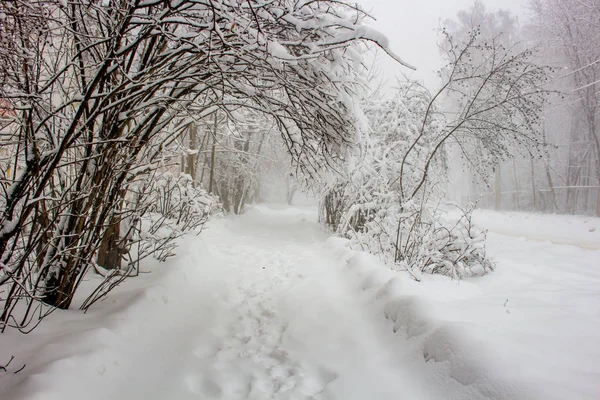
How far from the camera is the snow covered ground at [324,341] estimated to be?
172 centimetres

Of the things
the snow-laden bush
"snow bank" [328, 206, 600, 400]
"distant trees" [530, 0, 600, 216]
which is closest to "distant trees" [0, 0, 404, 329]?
the snow-laden bush

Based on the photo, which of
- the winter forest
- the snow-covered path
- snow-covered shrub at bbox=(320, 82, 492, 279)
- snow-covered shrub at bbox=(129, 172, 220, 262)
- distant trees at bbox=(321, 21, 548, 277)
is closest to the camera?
the winter forest

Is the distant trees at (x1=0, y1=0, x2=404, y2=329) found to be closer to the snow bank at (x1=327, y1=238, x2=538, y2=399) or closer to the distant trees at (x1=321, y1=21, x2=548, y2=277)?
the distant trees at (x1=321, y1=21, x2=548, y2=277)

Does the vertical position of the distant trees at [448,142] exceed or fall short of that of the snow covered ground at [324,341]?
it exceeds it

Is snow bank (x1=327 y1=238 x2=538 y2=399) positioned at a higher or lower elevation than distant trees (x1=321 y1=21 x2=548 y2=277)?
lower

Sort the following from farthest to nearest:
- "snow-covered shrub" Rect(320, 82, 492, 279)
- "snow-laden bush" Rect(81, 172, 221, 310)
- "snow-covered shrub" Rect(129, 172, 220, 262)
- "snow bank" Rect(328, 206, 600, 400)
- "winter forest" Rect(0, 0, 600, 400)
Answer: "snow-covered shrub" Rect(320, 82, 492, 279) < "snow-covered shrub" Rect(129, 172, 220, 262) < "snow-laden bush" Rect(81, 172, 221, 310) < "winter forest" Rect(0, 0, 600, 400) < "snow bank" Rect(328, 206, 600, 400)

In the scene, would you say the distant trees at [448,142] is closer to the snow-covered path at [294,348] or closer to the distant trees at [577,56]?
the snow-covered path at [294,348]

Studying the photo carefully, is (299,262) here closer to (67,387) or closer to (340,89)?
(340,89)

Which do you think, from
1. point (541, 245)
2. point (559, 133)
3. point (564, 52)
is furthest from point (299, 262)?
point (559, 133)

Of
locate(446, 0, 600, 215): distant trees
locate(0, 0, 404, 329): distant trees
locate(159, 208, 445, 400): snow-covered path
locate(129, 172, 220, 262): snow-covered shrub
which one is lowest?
locate(159, 208, 445, 400): snow-covered path

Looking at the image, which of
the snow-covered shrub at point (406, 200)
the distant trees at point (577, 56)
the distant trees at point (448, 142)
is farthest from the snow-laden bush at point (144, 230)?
the distant trees at point (577, 56)

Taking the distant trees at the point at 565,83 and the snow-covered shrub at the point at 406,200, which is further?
the distant trees at the point at 565,83

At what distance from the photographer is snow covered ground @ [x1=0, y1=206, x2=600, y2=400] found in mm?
1718

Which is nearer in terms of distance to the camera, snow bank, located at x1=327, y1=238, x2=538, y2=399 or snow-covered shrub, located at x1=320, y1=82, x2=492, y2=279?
snow bank, located at x1=327, y1=238, x2=538, y2=399
